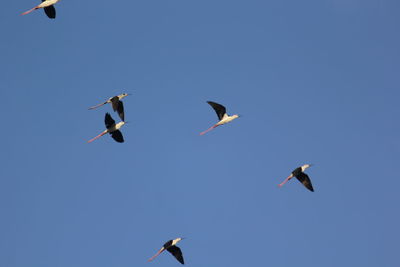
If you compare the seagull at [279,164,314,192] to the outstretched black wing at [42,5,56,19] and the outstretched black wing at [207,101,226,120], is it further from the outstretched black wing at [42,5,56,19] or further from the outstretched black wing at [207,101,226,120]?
the outstretched black wing at [42,5,56,19]

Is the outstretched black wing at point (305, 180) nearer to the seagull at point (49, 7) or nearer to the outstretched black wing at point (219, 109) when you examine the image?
the outstretched black wing at point (219, 109)

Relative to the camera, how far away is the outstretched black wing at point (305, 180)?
138 ft

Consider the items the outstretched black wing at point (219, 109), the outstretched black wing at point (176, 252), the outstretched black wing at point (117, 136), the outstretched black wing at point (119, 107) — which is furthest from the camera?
the outstretched black wing at point (117, 136)

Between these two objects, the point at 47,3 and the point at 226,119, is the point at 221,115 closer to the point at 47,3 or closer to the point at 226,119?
the point at 226,119

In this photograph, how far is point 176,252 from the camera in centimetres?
4125

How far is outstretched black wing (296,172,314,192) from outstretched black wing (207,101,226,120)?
570 centimetres

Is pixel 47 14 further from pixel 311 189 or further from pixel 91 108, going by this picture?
pixel 311 189

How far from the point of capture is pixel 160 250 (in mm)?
41469

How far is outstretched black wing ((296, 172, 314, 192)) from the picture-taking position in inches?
1656

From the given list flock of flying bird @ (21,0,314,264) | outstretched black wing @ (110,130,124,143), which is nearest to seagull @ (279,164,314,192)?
flock of flying bird @ (21,0,314,264)

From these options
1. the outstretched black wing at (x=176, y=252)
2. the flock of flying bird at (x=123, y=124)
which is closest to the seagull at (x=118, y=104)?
the flock of flying bird at (x=123, y=124)

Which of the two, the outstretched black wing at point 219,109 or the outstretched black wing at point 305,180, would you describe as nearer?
the outstretched black wing at point 219,109

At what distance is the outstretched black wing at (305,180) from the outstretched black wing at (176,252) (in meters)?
8.07

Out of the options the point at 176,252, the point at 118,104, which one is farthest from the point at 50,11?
the point at 176,252
